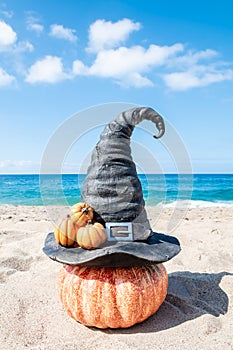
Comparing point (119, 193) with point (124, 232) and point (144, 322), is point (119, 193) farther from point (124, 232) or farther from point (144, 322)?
point (144, 322)

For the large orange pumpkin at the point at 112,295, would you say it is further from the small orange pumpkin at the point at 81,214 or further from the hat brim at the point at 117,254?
the small orange pumpkin at the point at 81,214

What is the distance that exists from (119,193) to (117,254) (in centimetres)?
62

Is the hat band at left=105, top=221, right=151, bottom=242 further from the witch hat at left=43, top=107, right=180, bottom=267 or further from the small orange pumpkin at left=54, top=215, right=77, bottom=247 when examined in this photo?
the small orange pumpkin at left=54, top=215, right=77, bottom=247

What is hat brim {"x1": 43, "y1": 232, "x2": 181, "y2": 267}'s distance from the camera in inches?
113

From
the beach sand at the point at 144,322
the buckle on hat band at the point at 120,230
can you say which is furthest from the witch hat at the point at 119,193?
the beach sand at the point at 144,322

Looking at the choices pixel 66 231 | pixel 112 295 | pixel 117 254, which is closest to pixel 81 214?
pixel 66 231

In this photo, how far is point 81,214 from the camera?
313 cm

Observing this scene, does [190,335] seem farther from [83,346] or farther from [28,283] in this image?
[28,283]

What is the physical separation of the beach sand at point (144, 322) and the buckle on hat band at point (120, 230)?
0.77m

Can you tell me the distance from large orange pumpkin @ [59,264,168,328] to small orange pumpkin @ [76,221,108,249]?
0.28 meters

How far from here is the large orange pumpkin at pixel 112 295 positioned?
9.92 ft

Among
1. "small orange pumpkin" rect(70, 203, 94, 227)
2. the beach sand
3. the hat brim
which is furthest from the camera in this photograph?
"small orange pumpkin" rect(70, 203, 94, 227)

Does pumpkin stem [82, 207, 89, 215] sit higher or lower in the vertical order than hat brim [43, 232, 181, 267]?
higher

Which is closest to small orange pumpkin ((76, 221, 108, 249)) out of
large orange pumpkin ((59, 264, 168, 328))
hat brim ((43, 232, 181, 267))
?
hat brim ((43, 232, 181, 267))
